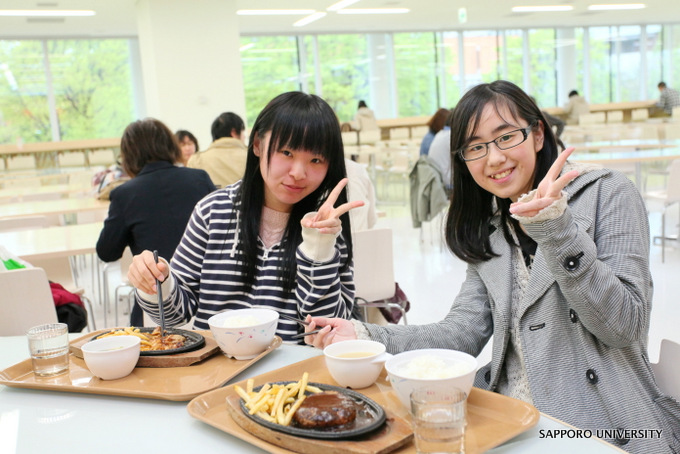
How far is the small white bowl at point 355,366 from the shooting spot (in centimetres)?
103

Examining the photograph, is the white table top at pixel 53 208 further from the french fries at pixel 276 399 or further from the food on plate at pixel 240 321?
the french fries at pixel 276 399

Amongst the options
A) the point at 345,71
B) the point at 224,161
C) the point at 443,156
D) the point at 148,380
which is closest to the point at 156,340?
the point at 148,380

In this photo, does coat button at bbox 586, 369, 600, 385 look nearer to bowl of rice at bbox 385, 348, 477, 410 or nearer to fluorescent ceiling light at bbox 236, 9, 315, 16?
bowl of rice at bbox 385, 348, 477, 410

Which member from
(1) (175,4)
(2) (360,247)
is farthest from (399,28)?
(2) (360,247)

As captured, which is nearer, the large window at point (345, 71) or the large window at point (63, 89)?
the large window at point (63, 89)

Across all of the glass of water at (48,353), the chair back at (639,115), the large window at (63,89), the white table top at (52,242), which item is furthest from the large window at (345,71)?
the glass of water at (48,353)

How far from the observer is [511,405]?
0.95 meters

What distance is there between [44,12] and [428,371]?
9.73 meters

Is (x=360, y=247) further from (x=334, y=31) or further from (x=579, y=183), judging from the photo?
(x=334, y=31)

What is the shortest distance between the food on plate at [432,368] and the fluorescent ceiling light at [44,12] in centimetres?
953

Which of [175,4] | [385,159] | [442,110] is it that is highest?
[175,4]

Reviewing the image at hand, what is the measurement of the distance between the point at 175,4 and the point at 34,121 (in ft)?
18.2

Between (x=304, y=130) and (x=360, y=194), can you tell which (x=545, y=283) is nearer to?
(x=304, y=130)

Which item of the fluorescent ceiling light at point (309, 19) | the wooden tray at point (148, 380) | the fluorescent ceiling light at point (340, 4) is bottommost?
the wooden tray at point (148, 380)
